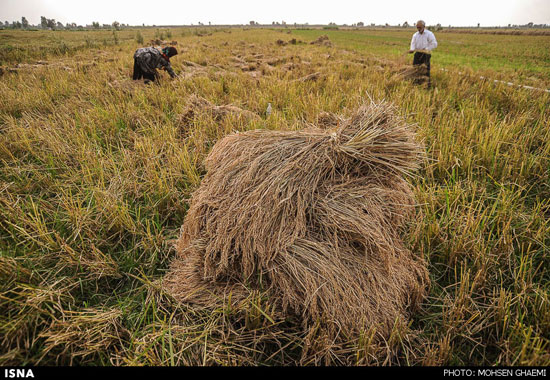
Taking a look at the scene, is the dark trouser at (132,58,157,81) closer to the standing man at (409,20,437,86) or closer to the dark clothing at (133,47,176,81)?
the dark clothing at (133,47,176,81)

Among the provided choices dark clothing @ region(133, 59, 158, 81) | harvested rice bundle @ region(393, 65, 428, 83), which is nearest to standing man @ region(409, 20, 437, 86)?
harvested rice bundle @ region(393, 65, 428, 83)

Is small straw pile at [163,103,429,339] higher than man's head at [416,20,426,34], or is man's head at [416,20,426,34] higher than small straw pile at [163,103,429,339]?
man's head at [416,20,426,34]

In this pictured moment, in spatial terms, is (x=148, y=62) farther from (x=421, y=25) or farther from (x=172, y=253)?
(x=421, y=25)

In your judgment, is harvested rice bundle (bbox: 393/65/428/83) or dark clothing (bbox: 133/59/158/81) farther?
harvested rice bundle (bbox: 393/65/428/83)

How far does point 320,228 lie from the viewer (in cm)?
137

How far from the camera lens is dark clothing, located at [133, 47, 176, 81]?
5.81m

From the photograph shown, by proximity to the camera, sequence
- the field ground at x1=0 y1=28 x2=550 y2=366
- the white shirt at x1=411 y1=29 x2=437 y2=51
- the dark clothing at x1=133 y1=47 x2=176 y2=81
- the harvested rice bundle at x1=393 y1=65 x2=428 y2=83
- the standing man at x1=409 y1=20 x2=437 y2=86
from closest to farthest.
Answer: the field ground at x1=0 y1=28 x2=550 y2=366
the dark clothing at x1=133 y1=47 x2=176 y2=81
the harvested rice bundle at x1=393 y1=65 x2=428 y2=83
the standing man at x1=409 y1=20 x2=437 y2=86
the white shirt at x1=411 y1=29 x2=437 y2=51

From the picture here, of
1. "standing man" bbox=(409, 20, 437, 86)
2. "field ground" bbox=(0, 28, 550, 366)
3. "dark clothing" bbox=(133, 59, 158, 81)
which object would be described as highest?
"standing man" bbox=(409, 20, 437, 86)

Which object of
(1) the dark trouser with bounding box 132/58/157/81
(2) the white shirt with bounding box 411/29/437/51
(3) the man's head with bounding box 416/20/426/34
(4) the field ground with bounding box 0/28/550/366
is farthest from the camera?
(2) the white shirt with bounding box 411/29/437/51

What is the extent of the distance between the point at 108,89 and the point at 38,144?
2.58 m

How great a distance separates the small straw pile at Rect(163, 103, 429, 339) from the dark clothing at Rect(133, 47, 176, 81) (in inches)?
230

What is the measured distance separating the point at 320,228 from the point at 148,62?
6.44m

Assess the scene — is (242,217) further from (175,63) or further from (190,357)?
(175,63)

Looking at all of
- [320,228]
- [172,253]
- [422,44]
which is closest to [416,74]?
[422,44]
